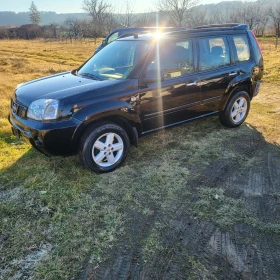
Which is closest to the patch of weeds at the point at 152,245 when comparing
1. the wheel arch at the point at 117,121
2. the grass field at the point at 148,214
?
the grass field at the point at 148,214

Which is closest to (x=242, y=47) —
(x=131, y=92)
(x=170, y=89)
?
(x=170, y=89)

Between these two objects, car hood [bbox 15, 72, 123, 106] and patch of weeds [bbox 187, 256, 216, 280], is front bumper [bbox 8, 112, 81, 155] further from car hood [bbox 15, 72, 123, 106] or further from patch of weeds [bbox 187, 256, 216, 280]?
patch of weeds [bbox 187, 256, 216, 280]

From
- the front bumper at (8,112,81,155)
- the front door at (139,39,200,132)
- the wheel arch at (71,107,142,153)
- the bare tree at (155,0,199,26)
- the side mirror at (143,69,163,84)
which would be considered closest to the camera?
the front bumper at (8,112,81,155)

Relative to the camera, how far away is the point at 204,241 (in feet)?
8.39

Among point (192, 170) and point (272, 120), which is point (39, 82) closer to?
point (192, 170)

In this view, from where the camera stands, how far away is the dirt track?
2.24m

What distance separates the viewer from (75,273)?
7.32 feet

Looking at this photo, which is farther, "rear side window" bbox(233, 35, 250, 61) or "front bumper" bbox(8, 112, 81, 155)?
"rear side window" bbox(233, 35, 250, 61)

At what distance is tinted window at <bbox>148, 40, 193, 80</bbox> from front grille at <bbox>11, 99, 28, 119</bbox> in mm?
1772

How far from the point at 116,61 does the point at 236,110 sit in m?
2.55

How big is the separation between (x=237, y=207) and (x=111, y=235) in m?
1.43

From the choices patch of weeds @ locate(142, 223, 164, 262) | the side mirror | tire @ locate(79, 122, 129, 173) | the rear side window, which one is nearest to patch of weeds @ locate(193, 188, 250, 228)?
patch of weeds @ locate(142, 223, 164, 262)

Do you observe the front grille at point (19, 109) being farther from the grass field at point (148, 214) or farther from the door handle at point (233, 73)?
the door handle at point (233, 73)

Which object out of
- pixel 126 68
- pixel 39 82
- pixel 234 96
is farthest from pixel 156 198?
pixel 234 96
